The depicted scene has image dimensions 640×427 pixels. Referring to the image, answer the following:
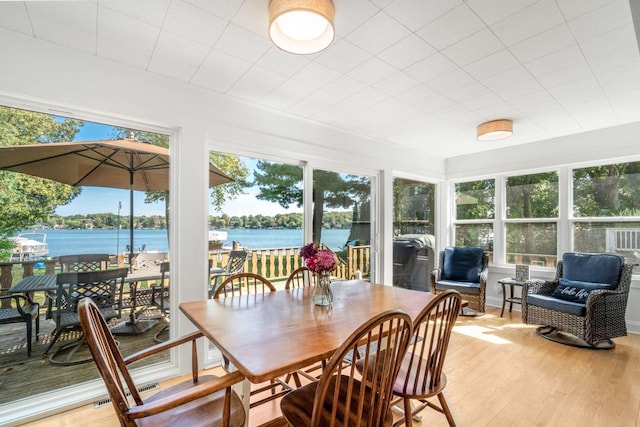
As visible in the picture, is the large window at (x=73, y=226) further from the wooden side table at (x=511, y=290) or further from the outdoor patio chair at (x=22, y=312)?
the wooden side table at (x=511, y=290)

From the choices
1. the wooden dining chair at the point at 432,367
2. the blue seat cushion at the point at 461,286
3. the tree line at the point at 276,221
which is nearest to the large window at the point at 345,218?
the tree line at the point at 276,221

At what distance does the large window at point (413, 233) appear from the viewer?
4.75 m

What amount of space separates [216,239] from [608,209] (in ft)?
15.7

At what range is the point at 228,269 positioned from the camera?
3080mm

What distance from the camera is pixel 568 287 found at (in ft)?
11.6

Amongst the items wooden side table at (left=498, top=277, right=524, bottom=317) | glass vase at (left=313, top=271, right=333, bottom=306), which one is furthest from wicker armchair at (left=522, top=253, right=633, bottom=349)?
glass vase at (left=313, top=271, right=333, bottom=306)

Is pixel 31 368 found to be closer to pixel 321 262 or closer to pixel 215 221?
pixel 215 221

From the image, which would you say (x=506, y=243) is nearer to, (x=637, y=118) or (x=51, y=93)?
(x=637, y=118)

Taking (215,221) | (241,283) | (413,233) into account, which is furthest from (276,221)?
(413,233)

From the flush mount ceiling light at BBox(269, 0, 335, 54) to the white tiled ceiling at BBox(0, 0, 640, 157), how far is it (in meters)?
0.14

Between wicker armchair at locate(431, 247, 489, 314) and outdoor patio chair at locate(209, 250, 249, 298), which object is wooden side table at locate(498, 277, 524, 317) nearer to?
wicker armchair at locate(431, 247, 489, 314)

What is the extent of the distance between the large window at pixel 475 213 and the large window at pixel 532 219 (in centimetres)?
25

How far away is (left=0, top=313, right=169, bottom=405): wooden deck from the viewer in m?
2.09

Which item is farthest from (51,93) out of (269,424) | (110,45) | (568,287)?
(568,287)
